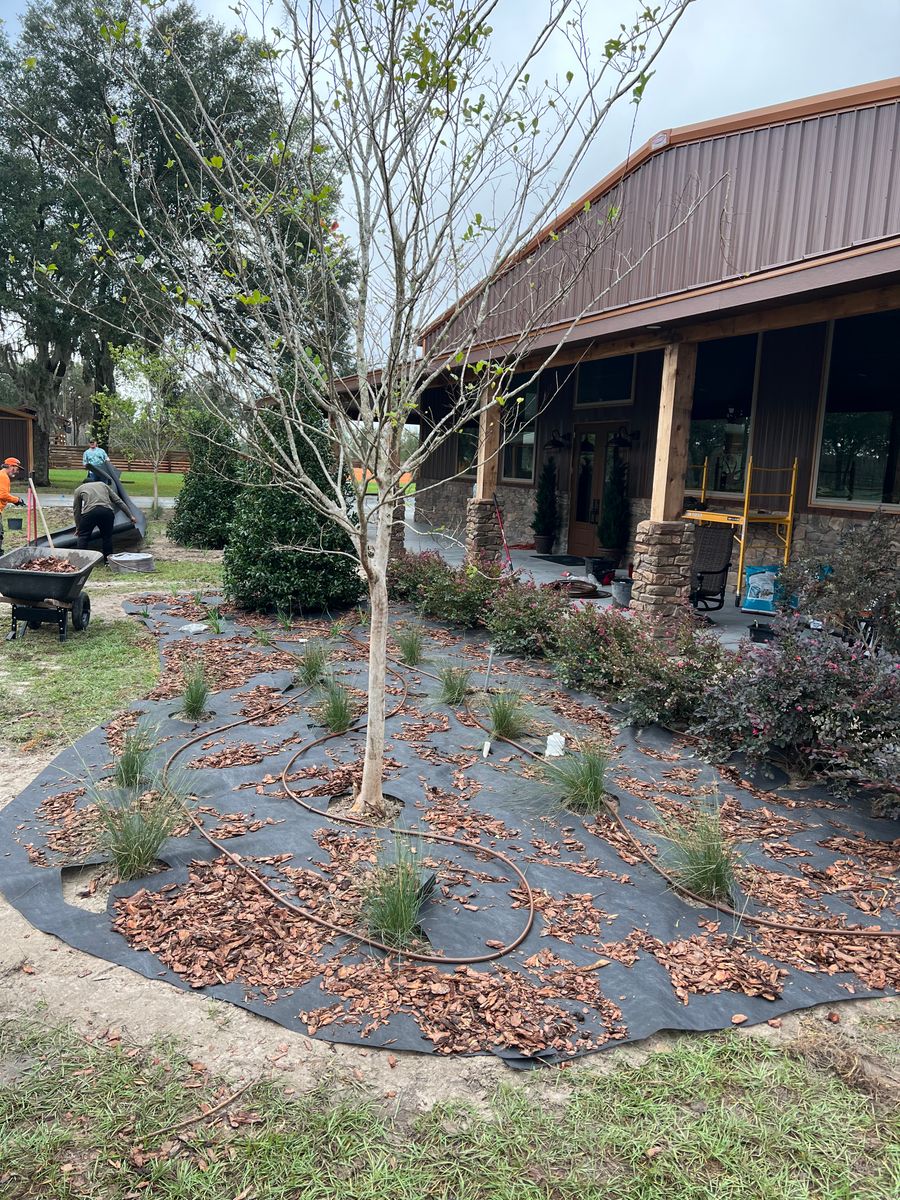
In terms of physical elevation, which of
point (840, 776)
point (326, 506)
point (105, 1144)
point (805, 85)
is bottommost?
point (105, 1144)

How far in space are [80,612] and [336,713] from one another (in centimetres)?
428

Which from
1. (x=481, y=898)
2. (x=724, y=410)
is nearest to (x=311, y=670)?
(x=481, y=898)

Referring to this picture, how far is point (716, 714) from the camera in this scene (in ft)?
16.7

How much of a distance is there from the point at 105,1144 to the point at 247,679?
172 inches

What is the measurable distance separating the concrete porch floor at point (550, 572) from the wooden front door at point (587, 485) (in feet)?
2.57

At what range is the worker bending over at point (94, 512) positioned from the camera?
38.4 feet

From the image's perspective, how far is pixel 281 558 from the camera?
29.1 ft

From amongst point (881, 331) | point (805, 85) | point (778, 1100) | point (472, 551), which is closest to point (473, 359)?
point (472, 551)

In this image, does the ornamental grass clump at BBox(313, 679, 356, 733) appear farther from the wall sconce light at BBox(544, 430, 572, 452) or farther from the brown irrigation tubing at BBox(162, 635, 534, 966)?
the wall sconce light at BBox(544, 430, 572, 452)

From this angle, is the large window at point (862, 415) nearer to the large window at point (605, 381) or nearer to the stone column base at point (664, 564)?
the stone column base at point (664, 564)

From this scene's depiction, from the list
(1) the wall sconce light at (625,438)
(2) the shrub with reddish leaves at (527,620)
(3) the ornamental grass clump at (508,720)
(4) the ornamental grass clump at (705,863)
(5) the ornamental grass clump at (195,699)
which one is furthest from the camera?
(1) the wall sconce light at (625,438)

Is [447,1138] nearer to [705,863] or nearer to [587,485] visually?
[705,863]

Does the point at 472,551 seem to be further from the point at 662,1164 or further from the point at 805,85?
the point at 662,1164

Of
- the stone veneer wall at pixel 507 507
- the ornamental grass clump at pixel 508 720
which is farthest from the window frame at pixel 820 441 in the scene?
the ornamental grass clump at pixel 508 720
